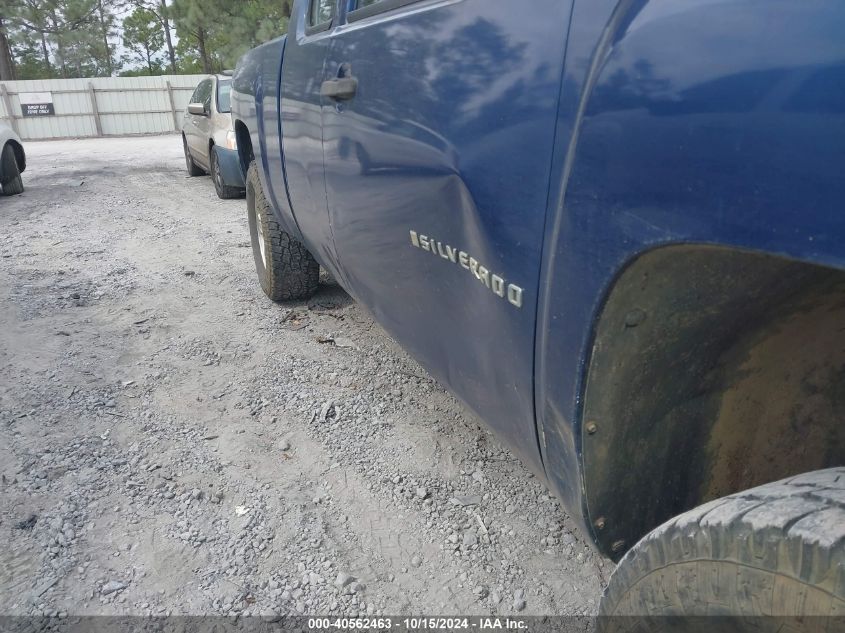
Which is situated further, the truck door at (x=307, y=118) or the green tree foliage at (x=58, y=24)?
the green tree foliage at (x=58, y=24)

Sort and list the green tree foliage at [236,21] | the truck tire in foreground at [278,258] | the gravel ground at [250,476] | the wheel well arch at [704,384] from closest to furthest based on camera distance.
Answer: the wheel well arch at [704,384], the gravel ground at [250,476], the truck tire in foreground at [278,258], the green tree foliage at [236,21]

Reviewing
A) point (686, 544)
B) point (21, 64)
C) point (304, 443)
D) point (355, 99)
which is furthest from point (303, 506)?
point (21, 64)

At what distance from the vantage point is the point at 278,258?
414cm

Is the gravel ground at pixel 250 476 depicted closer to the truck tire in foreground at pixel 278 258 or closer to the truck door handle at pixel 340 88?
the truck tire in foreground at pixel 278 258

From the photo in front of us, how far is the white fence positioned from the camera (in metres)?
24.9

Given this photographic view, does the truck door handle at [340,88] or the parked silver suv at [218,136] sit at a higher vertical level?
the truck door handle at [340,88]

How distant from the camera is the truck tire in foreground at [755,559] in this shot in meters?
0.90

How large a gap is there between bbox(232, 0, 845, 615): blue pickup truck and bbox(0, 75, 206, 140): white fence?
26449mm

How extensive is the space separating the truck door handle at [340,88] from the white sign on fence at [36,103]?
2715 cm

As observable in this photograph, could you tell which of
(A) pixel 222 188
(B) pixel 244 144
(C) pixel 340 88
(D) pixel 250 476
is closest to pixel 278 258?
(B) pixel 244 144

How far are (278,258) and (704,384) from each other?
10.5 feet

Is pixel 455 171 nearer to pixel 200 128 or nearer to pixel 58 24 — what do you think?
pixel 200 128

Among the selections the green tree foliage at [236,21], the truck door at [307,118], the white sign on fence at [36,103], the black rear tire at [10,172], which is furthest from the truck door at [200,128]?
the white sign on fence at [36,103]

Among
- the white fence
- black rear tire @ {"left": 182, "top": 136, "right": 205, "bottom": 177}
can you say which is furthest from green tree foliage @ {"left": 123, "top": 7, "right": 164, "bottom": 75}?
black rear tire @ {"left": 182, "top": 136, "right": 205, "bottom": 177}
